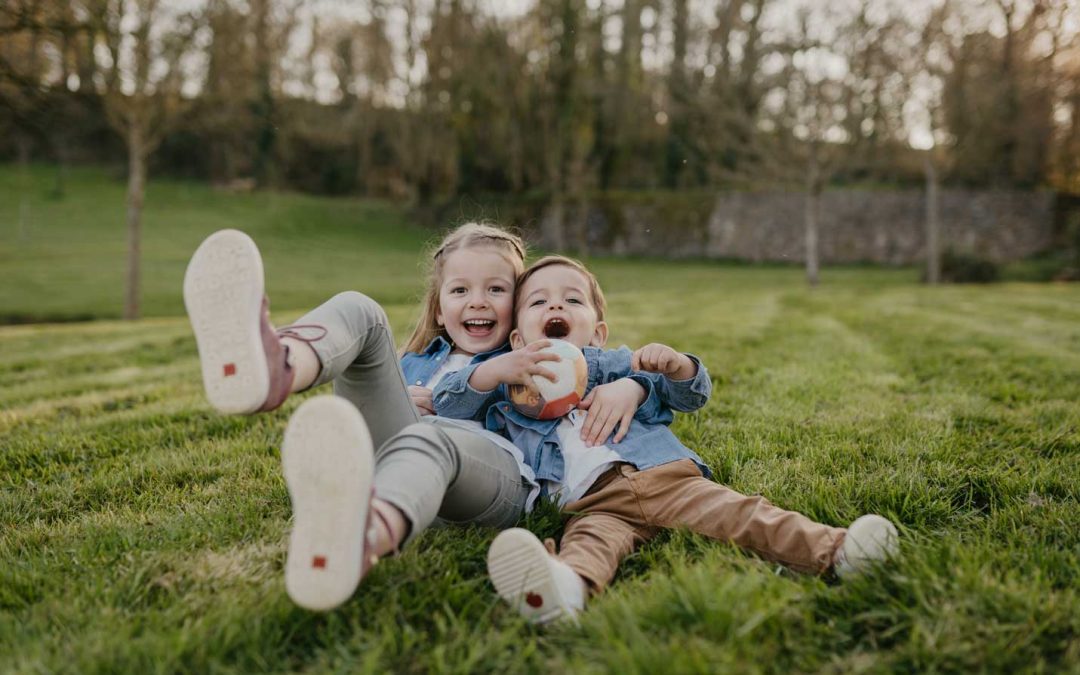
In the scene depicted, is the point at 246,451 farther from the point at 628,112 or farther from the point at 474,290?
the point at 628,112

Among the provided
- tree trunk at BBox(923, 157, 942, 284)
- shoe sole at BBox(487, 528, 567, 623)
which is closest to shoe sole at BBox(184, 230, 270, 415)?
shoe sole at BBox(487, 528, 567, 623)

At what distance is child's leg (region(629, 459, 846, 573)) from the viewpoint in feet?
5.80

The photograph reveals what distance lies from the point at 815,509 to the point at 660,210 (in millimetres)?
25765

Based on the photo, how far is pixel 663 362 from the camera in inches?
84.6

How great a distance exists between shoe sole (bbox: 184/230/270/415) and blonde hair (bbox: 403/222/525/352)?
1.11 meters

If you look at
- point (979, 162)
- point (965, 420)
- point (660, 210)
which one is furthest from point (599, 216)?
point (965, 420)

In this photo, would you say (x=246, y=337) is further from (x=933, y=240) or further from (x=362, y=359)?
(x=933, y=240)

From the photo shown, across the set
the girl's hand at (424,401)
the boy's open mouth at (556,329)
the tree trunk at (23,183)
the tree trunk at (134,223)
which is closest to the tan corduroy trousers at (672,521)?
the boy's open mouth at (556,329)

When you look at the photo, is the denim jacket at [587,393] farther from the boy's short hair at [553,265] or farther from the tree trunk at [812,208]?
the tree trunk at [812,208]

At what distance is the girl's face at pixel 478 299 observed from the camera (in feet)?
8.46

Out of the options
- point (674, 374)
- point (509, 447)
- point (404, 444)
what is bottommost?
point (509, 447)

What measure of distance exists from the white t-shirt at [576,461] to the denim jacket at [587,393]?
0.07 feet

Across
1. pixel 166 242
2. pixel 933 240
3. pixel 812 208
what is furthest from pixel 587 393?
pixel 166 242

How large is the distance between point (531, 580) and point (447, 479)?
0.33 meters
